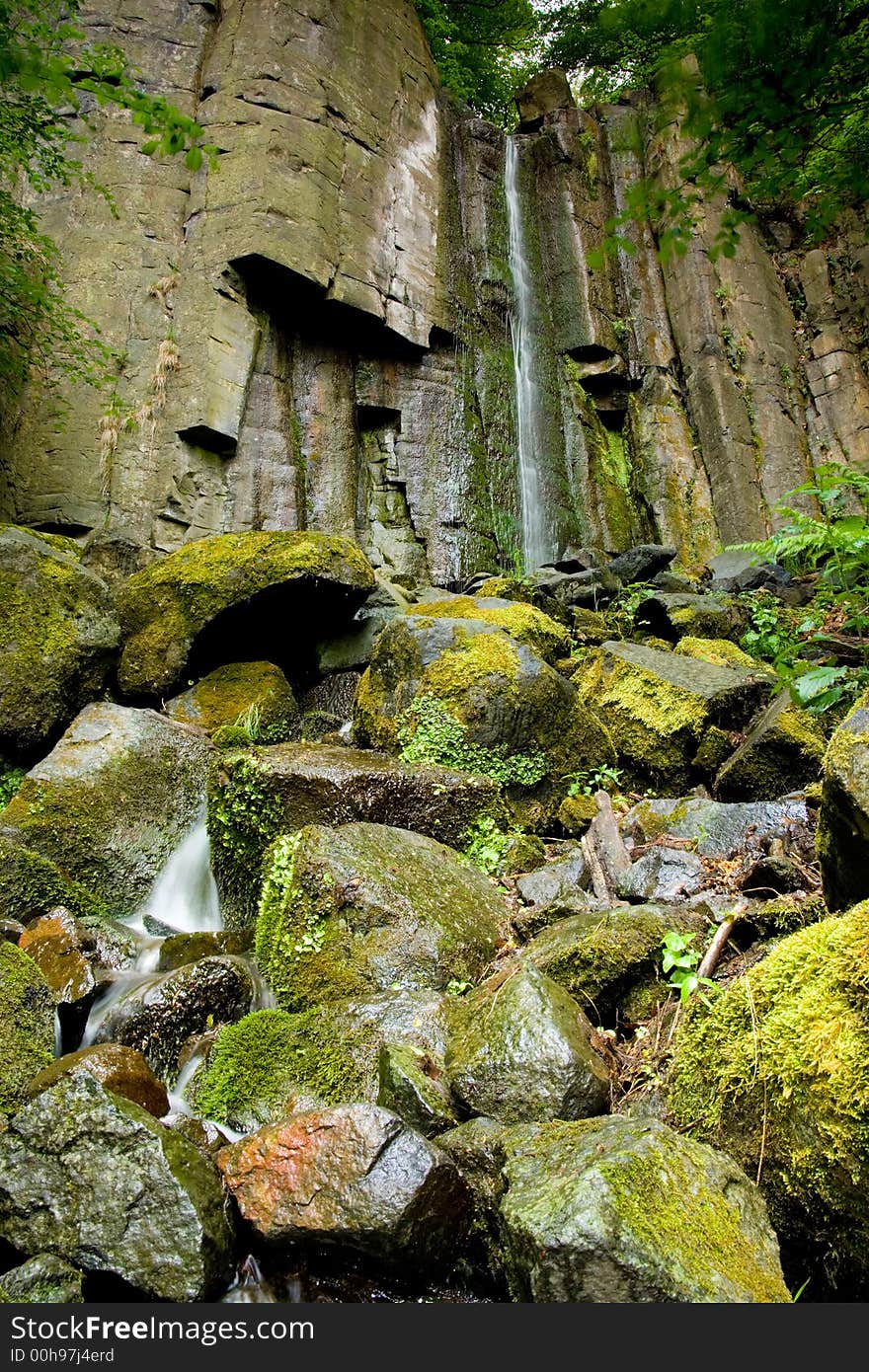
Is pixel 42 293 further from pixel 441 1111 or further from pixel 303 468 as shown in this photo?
pixel 441 1111

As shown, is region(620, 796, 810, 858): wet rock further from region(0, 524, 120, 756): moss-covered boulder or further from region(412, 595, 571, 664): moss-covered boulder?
region(0, 524, 120, 756): moss-covered boulder

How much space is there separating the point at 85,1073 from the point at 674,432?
16251 millimetres

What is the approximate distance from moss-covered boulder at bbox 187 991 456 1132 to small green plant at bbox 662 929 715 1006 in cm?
97

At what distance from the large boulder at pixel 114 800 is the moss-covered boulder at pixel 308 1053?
7.80ft

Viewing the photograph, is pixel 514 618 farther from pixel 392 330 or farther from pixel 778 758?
pixel 392 330

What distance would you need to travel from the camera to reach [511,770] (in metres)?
6.42

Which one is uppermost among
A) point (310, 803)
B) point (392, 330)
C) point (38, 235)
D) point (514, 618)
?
point (392, 330)

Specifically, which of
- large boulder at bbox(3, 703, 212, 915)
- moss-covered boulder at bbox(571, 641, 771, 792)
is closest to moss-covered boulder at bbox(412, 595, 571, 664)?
moss-covered boulder at bbox(571, 641, 771, 792)

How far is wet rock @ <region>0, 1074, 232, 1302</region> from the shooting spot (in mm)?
2455

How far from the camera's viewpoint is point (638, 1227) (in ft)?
6.19

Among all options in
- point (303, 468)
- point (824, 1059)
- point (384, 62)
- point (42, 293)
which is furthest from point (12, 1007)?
point (384, 62)

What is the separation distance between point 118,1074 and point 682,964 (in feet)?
7.60

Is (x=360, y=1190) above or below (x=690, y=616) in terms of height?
below

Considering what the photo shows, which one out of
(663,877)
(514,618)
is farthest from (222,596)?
(663,877)
